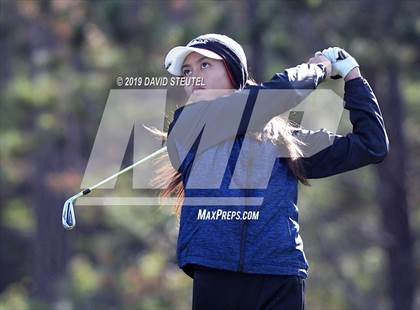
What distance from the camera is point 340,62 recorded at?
3.59 metres

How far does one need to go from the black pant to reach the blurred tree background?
22.2ft

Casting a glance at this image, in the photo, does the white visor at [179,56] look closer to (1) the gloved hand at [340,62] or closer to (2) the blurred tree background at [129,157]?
(1) the gloved hand at [340,62]

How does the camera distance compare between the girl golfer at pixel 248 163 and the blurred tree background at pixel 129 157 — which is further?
the blurred tree background at pixel 129 157

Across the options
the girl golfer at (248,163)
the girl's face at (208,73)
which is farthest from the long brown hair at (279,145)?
the girl's face at (208,73)

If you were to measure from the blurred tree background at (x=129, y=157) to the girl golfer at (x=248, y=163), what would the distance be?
6605 mm

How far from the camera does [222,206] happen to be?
11.2 ft

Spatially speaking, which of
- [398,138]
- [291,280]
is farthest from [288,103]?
[398,138]

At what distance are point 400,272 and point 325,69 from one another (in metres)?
10.7

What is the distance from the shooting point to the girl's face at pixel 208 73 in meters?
3.60

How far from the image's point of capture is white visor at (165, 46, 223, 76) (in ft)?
11.7

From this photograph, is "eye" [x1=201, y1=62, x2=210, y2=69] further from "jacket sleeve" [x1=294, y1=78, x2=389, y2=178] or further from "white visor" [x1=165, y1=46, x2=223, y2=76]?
"jacket sleeve" [x1=294, y1=78, x2=389, y2=178]

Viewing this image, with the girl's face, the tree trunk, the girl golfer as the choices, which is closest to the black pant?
the girl golfer

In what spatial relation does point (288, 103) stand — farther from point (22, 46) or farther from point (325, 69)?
point (22, 46)

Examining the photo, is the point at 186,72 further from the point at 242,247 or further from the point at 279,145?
the point at 242,247
